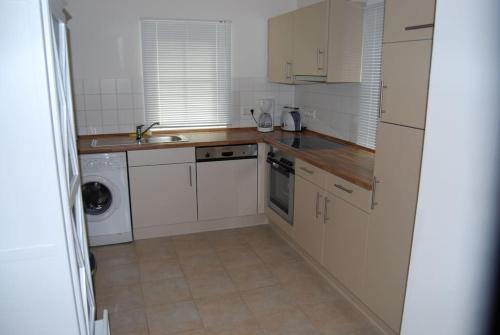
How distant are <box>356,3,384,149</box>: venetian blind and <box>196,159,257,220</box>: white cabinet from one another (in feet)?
3.67

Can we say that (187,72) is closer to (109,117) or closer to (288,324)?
(109,117)

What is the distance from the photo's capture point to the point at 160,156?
3.59m

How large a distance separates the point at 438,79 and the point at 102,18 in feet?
12.1

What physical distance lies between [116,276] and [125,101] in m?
1.75

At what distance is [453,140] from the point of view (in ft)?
2.31

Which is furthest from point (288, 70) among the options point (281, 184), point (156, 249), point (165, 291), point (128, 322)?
point (128, 322)

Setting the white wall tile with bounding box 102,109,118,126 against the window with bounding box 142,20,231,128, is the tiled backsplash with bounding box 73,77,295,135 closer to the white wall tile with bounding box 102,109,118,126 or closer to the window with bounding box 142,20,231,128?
the white wall tile with bounding box 102,109,118,126

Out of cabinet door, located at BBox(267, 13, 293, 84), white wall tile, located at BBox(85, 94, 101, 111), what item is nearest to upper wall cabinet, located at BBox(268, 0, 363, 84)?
cabinet door, located at BBox(267, 13, 293, 84)

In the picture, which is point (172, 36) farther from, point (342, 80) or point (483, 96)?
point (483, 96)

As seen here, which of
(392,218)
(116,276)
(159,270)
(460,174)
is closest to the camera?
(460,174)

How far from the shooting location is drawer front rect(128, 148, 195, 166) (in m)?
3.52

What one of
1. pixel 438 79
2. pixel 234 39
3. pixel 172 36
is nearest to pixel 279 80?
pixel 234 39

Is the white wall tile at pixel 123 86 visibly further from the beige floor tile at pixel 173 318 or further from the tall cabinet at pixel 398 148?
the tall cabinet at pixel 398 148

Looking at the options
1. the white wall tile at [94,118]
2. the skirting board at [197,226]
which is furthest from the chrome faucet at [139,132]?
the skirting board at [197,226]
